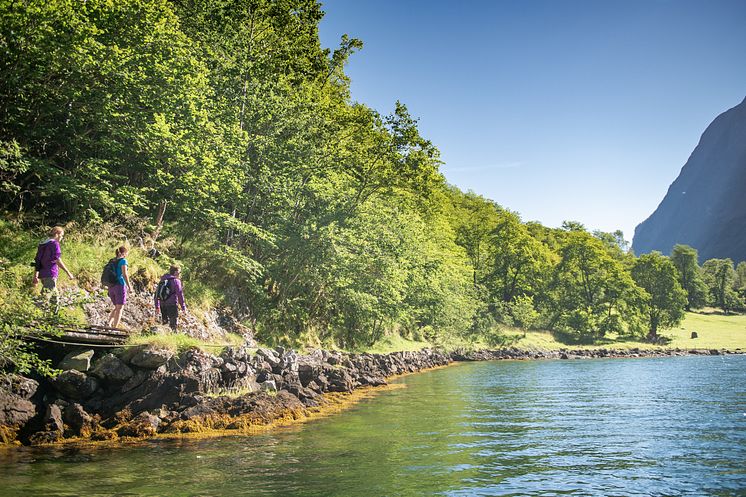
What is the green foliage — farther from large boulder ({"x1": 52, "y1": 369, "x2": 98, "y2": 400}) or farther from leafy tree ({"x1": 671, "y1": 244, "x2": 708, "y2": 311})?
large boulder ({"x1": 52, "y1": 369, "x2": 98, "y2": 400})

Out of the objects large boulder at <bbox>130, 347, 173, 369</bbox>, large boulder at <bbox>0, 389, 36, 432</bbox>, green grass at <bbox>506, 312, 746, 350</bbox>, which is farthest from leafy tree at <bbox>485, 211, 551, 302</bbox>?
large boulder at <bbox>0, 389, 36, 432</bbox>

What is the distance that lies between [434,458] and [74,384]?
1030cm

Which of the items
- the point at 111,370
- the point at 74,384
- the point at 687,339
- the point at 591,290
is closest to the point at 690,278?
the point at 687,339

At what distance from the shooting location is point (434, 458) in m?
12.0

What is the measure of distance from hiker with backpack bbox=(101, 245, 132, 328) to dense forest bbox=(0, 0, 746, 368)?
2.68m

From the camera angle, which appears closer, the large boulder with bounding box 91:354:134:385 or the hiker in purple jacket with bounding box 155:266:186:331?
the large boulder with bounding box 91:354:134:385

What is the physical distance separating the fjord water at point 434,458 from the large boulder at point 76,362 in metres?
3.30

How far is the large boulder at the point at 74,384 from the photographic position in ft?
48.1

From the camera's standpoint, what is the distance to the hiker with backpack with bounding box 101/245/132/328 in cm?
1653

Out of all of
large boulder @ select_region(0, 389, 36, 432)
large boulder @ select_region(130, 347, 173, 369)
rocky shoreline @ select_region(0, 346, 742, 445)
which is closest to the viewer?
large boulder @ select_region(0, 389, 36, 432)

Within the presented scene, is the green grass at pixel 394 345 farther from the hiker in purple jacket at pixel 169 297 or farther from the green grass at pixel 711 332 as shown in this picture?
the green grass at pixel 711 332

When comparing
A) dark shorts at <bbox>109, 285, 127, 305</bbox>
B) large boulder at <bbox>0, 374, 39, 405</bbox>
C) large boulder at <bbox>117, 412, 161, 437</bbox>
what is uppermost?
dark shorts at <bbox>109, 285, 127, 305</bbox>

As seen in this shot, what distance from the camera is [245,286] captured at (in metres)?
29.7

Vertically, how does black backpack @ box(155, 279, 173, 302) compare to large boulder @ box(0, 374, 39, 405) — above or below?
above
